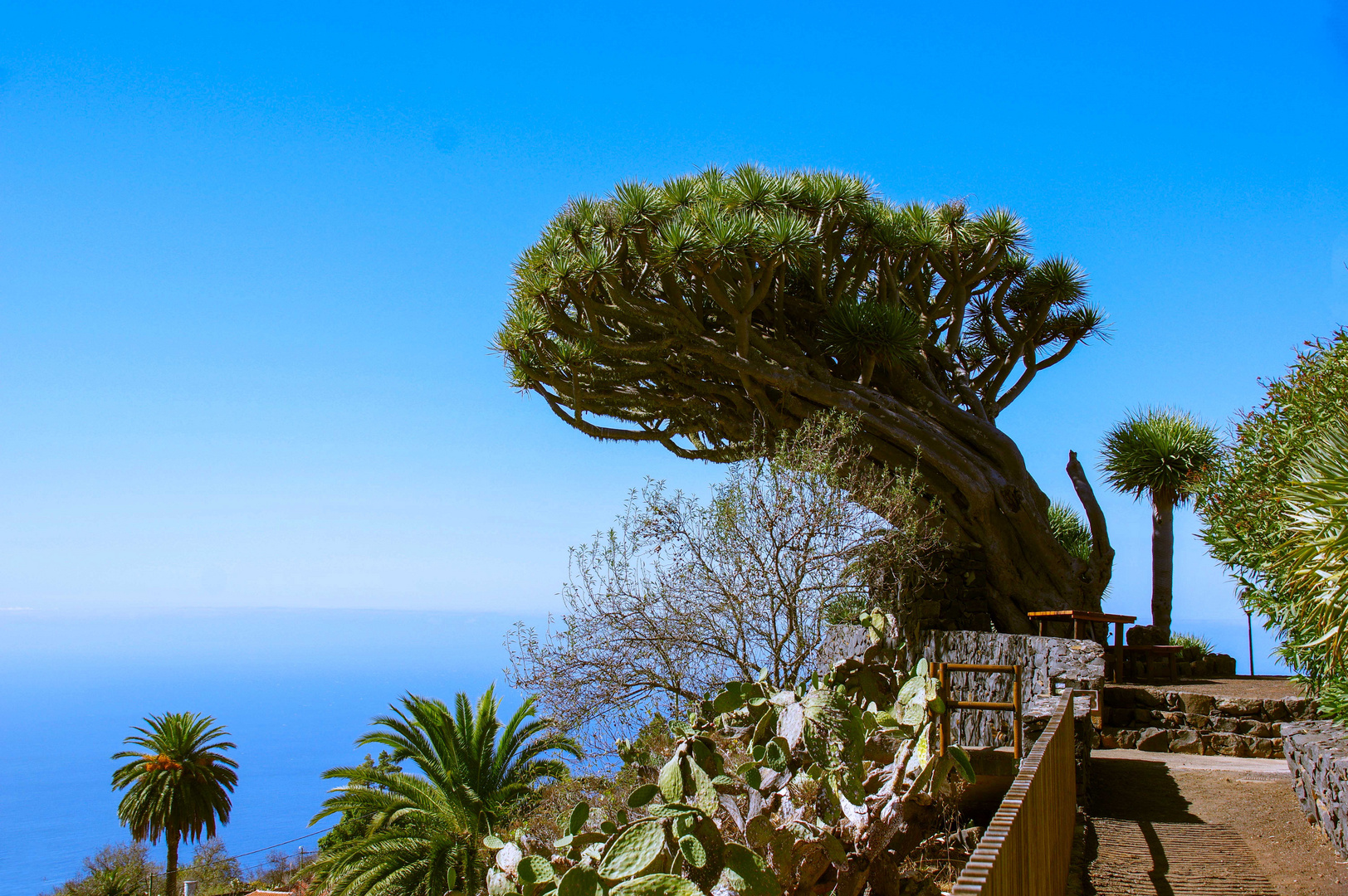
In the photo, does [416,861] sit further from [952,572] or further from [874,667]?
[874,667]

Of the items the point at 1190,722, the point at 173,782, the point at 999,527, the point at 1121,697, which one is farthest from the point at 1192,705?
the point at 173,782

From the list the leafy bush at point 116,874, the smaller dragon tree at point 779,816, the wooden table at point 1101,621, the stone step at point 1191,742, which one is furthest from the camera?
the leafy bush at point 116,874

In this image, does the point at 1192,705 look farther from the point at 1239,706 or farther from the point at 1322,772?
the point at 1322,772

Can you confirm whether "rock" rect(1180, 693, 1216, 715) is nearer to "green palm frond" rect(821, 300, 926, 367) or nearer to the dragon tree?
the dragon tree

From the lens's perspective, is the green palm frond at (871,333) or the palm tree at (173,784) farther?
the palm tree at (173,784)

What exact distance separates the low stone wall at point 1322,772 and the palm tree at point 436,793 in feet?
35.5

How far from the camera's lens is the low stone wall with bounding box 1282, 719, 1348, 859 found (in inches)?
259

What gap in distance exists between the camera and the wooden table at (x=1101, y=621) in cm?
1432

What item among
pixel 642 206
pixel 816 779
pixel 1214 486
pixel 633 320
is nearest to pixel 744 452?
pixel 633 320

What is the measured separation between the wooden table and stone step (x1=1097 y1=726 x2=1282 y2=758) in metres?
2.47

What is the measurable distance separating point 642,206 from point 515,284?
4.00 m

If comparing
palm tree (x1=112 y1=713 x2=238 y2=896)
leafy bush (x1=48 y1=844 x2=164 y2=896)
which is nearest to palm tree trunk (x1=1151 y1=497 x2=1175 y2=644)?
palm tree (x1=112 y1=713 x2=238 y2=896)

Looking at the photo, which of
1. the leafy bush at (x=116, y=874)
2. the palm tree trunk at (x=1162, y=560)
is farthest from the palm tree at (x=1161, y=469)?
the leafy bush at (x=116, y=874)

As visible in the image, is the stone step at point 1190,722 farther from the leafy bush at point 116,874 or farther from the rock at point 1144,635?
the leafy bush at point 116,874
